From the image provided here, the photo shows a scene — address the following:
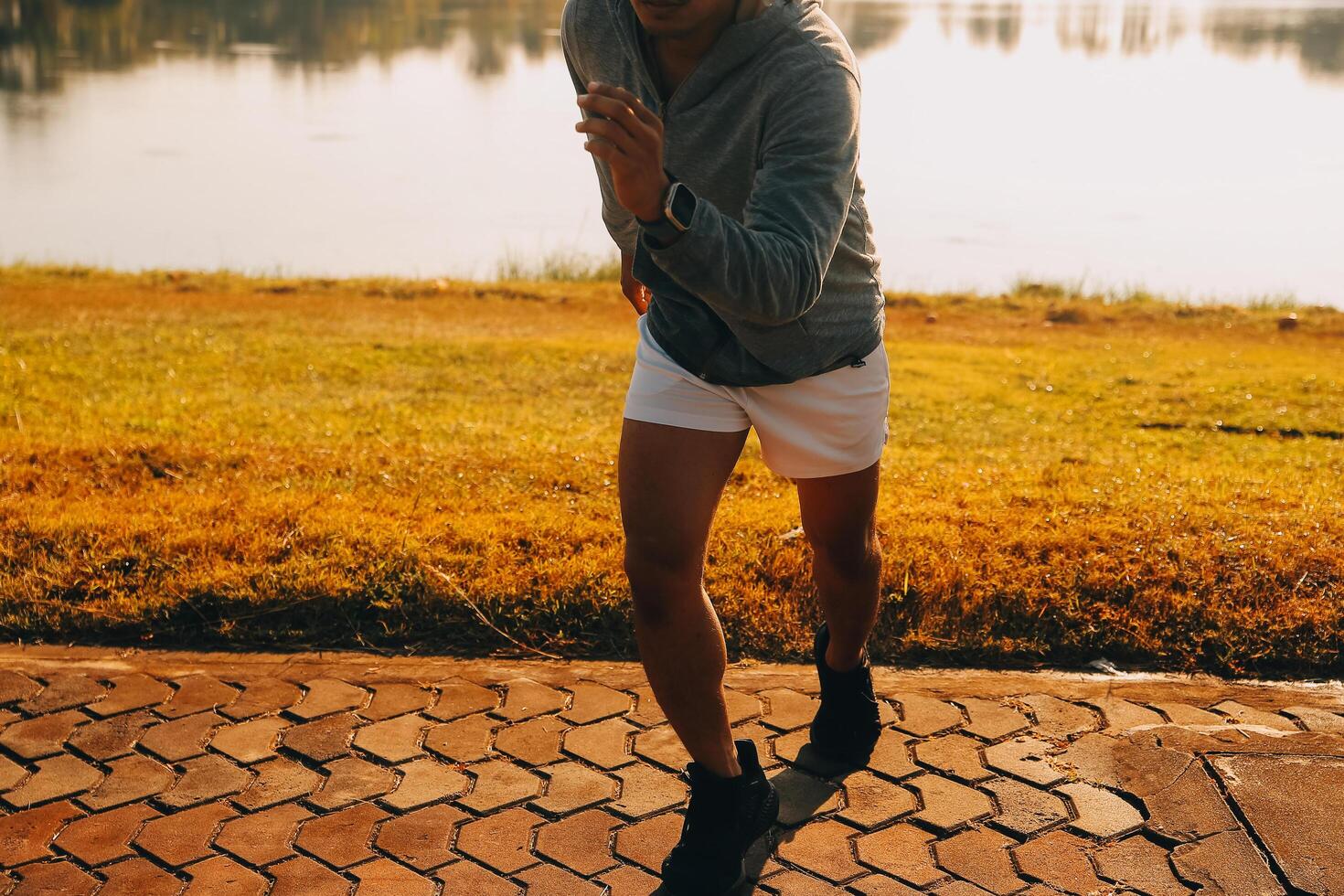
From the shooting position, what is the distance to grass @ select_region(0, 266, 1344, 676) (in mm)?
4105

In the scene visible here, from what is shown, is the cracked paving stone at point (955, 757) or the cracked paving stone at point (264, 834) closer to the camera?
the cracked paving stone at point (264, 834)

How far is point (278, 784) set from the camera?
3.20 m

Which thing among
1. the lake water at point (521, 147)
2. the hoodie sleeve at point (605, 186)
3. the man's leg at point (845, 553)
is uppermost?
the hoodie sleeve at point (605, 186)

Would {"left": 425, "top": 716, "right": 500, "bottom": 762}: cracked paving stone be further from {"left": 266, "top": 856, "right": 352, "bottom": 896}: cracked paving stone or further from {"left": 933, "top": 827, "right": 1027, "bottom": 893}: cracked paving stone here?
{"left": 933, "top": 827, "right": 1027, "bottom": 893}: cracked paving stone

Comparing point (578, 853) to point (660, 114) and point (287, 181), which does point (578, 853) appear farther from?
point (287, 181)

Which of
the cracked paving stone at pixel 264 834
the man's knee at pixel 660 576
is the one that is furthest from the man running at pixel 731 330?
the cracked paving stone at pixel 264 834

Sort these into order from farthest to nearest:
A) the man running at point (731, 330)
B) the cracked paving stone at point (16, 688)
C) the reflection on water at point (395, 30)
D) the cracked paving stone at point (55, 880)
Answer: the reflection on water at point (395, 30)
the cracked paving stone at point (16, 688)
the cracked paving stone at point (55, 880)
the man running at point (731, 330)

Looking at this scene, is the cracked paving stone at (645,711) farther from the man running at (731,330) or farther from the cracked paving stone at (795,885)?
the cracked paving stone at (795,885)

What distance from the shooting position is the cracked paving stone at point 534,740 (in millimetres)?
3340

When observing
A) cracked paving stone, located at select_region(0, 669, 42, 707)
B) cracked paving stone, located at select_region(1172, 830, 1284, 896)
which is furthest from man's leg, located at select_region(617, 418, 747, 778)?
cracked paving stone, located at select_region(0, 669, 42, 707)

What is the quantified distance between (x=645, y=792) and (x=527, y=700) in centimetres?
55

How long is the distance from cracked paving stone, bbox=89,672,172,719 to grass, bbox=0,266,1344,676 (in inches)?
13.0

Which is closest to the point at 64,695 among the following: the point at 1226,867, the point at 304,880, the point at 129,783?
the point at 129,783

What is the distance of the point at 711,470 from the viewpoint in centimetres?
285
